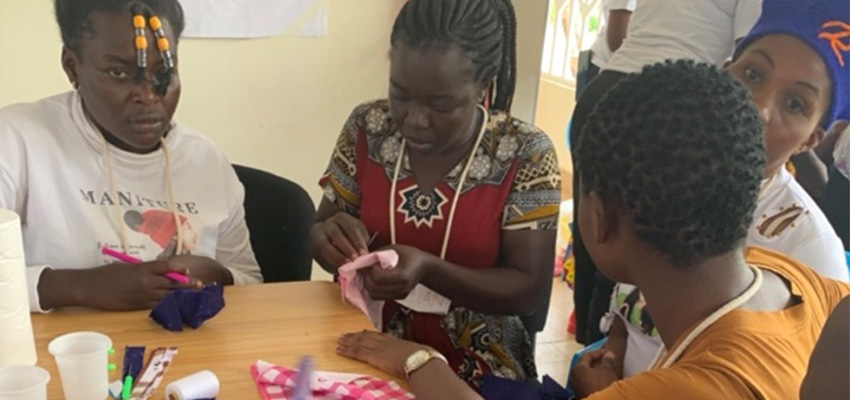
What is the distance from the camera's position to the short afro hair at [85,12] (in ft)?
5.02

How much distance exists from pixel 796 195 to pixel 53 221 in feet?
4.98

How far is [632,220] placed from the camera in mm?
1022

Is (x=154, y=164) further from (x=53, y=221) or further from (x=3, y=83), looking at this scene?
(x=3, y=83)

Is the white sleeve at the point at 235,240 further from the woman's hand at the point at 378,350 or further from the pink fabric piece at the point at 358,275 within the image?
the woman's hand at the point at 378,350

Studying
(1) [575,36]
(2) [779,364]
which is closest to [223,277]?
(2) [779,364]

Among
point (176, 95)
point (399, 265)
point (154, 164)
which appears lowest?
point (399, 265)

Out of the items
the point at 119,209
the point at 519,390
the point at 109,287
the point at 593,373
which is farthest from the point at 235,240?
the point at 593,373

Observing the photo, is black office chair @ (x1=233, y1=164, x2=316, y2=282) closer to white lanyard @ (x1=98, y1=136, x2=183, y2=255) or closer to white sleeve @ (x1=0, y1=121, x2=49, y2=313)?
white lanyard @ (x1=98, y1=136, x2=183, y2=255)

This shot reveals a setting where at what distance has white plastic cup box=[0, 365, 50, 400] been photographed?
102 cm

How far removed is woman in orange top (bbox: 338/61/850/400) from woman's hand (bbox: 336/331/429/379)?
39 cm

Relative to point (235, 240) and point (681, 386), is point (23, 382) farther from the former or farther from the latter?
point (681, 386)

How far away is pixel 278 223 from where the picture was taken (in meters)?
1.89

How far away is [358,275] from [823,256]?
2.93 ft

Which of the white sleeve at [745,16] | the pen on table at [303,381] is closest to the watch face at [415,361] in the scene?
the pen on table at [303,381]
